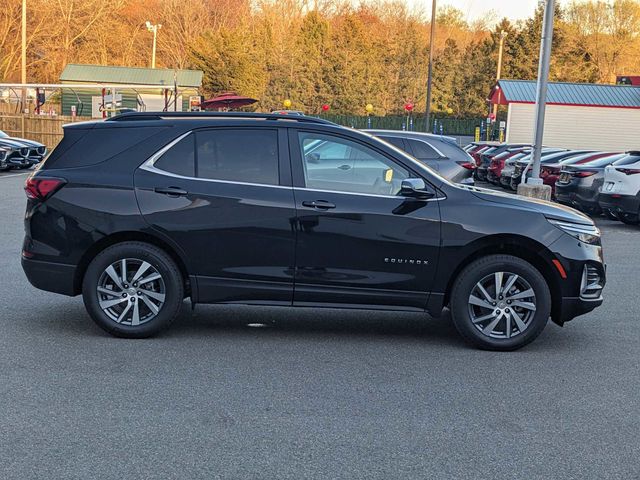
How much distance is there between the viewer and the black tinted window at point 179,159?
22.7 ft

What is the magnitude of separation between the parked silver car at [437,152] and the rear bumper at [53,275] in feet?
28.1

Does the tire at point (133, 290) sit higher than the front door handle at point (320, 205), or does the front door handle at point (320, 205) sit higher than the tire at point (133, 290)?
the front door handle at point (320, 205)

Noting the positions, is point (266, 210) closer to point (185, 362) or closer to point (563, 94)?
point (185, 362)

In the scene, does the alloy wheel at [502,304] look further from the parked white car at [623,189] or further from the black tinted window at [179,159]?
the parked white car at [623,189]

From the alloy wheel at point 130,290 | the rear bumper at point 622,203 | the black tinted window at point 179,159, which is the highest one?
the black tinted window at point 179,159

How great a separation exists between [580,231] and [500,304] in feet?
2.92

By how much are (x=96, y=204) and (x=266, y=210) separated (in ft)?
4.35

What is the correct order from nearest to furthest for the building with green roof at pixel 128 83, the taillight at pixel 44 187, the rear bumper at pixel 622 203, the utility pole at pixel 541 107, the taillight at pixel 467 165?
the taillight at pixel 44 187, the taillight at pixel 467 165, the rear bumper at pixel 622 203, the utility pole at pixel 541 107, the building with green roof at pixel 128 83

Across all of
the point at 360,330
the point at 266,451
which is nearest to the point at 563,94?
the point at 360,330

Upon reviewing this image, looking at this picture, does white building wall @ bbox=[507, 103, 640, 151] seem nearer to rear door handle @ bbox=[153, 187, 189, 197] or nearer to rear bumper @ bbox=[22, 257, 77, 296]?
rear door handle @ bbox=[153, 187, 189, 197]

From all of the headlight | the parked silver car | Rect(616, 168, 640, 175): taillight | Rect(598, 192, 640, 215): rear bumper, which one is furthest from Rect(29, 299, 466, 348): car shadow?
Rect(616, 168, 640, 175): taillight

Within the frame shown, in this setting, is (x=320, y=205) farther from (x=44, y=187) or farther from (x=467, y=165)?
(x=467, y=165)

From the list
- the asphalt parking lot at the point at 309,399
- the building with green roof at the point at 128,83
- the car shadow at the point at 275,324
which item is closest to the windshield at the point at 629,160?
the asphalt parking lot at the point at 309,399

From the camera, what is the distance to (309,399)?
5453 mm
